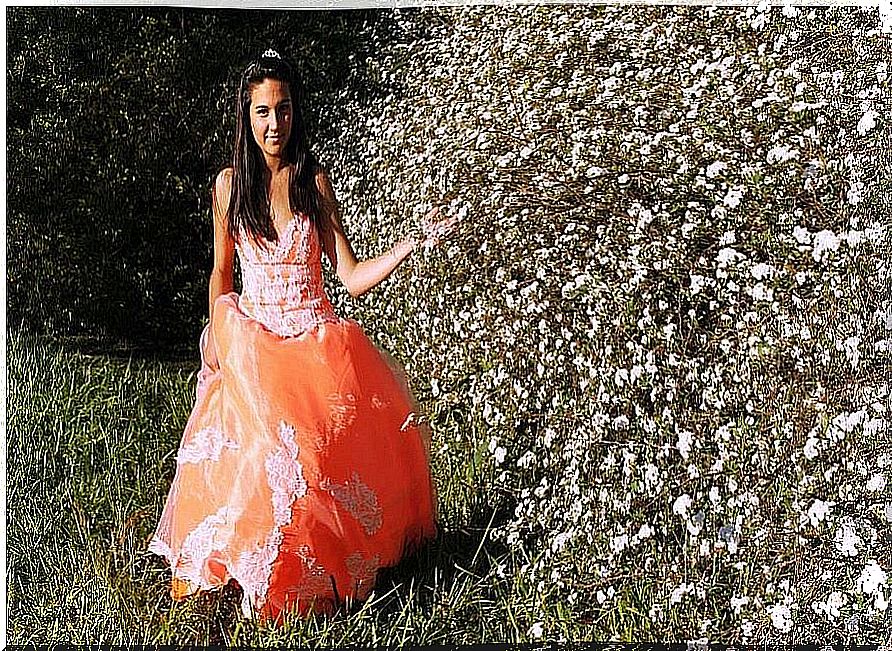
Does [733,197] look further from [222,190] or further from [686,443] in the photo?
[222,190]

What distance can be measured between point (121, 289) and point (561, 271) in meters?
1.89

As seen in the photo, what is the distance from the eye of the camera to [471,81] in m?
3.55

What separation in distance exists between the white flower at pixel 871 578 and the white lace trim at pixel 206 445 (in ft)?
5.18

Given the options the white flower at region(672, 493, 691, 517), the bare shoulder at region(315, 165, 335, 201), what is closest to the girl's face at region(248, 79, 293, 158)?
the bare shoulder at region(315, 165, 335, 201)

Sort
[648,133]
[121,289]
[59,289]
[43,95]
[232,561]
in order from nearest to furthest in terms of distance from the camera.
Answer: [232,561], [648,133], [43,95], [59,289], [121,289]

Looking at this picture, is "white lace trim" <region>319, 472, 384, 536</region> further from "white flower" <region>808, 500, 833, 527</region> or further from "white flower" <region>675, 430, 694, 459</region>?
"white flower" <region>808, 500, 833, 527</region>

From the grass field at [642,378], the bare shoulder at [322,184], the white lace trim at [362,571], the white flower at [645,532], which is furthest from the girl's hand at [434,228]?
the white flower at [645,532]

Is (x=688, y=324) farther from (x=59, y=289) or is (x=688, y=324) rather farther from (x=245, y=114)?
(x=59, y=289)

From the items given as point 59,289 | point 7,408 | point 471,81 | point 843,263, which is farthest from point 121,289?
point 843,263

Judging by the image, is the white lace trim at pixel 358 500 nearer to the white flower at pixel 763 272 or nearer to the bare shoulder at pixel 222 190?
the bare shoulder at pixel 222 190

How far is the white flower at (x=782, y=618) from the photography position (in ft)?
8.80

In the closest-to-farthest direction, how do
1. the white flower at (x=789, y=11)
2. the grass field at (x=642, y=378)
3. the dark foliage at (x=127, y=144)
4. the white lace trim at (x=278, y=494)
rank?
the white lace trim at (x=278, y=494)
the grass field at (x=642, y=378)
the white flower at (x=789, y=11)
the dark foliage at (x=127, y=144)

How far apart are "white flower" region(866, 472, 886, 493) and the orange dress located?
1.15 meters

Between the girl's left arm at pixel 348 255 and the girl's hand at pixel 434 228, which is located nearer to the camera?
the girl's left arm at pixel 348 255
